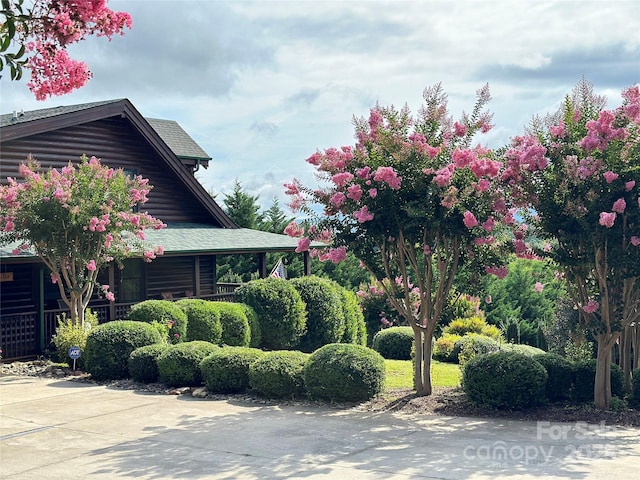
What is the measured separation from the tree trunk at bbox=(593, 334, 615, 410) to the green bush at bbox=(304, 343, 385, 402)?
120 inches

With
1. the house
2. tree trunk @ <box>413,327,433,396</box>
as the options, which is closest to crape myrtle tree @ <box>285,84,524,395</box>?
tree trunk @ <box>413,327,433,396</box>

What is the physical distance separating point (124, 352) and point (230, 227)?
10795 millimetres

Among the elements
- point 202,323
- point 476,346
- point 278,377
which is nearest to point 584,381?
point 278,377

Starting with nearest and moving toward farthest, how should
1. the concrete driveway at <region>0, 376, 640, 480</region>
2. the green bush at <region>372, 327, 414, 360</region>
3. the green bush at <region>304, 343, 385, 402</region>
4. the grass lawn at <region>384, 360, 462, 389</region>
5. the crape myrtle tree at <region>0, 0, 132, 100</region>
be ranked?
1. the crape myrtle tree at <region>0, 0, 132, 100</region>
2. the concrete driveway at <region>0, 376, 640, 480</region>
3. the green bush at <region>304, 343, 385, 402</region>
4. the grass lawn at <region>384, 360, 462, 389</region>
5. the green bush at <region>372, 327, 414, 360</region>

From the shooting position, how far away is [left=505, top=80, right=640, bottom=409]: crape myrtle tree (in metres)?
9.86

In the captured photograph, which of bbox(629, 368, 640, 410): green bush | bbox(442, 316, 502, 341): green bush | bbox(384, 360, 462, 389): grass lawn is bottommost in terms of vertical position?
bbox(384, 360, 462, 389): grass lawn

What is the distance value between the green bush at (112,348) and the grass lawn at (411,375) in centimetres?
465

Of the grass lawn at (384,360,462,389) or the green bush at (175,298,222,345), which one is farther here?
the green bush at (175,298,222,345)

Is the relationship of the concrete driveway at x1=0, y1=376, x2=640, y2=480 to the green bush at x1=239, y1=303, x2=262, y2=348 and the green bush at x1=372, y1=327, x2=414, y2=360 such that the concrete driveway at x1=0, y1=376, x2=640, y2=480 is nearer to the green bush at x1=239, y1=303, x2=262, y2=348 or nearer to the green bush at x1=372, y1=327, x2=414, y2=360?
the green bush at x1=239, y1=303, x2=262, y2=348

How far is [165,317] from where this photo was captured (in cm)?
1579

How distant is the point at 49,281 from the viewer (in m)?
19.5

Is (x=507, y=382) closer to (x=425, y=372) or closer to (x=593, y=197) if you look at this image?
(x=425, y=372)

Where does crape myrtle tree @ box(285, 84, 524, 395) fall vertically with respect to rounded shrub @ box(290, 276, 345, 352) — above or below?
above

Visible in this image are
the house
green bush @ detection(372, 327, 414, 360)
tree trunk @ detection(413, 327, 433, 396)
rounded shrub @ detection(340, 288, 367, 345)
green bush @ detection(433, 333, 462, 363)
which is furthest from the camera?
rounded shrub @ detection(340, 288, 367, 345)
